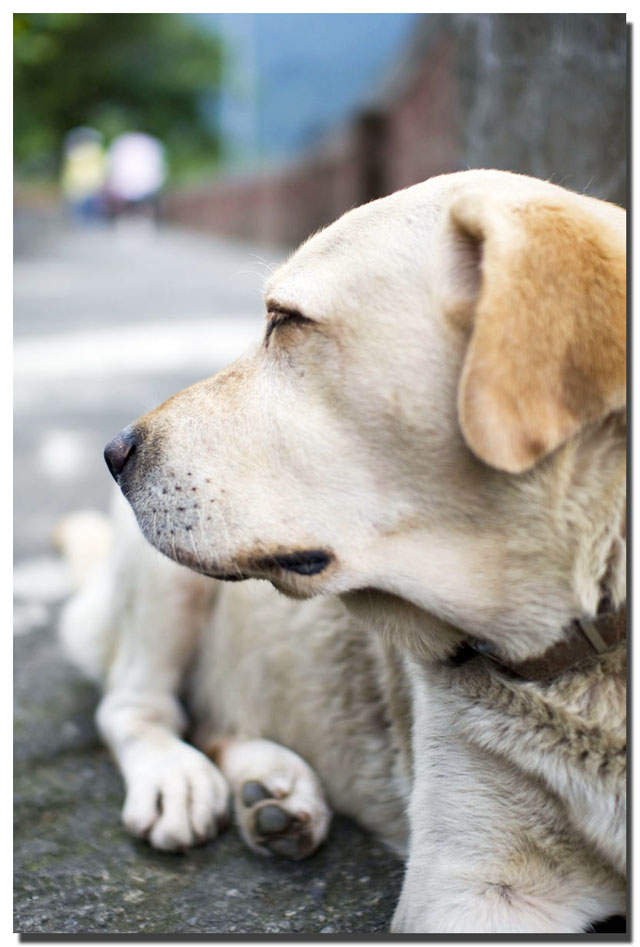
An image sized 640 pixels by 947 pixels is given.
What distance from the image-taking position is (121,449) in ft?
7.37

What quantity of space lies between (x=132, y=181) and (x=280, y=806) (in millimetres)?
31535

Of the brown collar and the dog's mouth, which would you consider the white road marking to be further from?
the brown collar

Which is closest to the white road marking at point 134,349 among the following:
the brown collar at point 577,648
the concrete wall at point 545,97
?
the concrete wall at point 545,97

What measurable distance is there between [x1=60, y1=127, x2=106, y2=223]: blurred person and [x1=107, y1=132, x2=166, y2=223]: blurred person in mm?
437

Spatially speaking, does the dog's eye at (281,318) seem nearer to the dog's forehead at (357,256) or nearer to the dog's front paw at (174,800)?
the dog's forehead at (357,256)

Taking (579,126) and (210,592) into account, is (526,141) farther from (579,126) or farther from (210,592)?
(210,592)

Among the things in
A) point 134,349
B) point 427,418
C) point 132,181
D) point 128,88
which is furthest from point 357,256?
point 128,88

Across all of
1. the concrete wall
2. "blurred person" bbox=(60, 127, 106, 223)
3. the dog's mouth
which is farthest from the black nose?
"blurred person" bbox=(60, 127, 106, 223)

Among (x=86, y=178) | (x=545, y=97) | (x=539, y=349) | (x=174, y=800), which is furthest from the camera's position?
(x=86, y=178)

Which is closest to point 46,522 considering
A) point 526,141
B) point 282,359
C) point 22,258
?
point 526,141

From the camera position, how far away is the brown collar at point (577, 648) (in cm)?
186

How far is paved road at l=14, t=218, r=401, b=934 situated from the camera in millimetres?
2295

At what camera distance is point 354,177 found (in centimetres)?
1289

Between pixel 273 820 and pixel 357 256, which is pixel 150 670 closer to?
pixel 273 820
